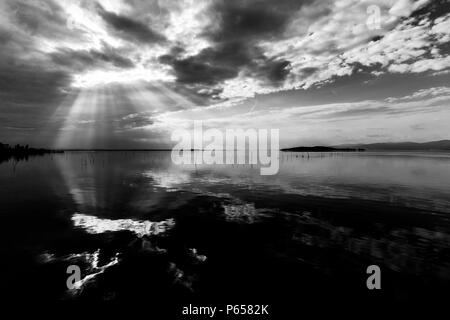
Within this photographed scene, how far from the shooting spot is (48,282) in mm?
10344

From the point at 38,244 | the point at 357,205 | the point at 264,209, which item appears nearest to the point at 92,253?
the point at 38,244

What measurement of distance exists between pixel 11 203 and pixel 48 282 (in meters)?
21.6

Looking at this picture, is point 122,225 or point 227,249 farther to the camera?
point 122,225

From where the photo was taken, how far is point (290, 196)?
28.2m

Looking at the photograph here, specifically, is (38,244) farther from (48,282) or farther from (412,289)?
(412,289)

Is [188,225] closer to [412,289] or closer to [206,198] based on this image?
[206,198]

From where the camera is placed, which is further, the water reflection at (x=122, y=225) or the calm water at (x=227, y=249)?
the water reflection at (x=122, y=225)

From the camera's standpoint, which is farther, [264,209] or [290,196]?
[290,196]

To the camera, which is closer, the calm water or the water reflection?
the calm water

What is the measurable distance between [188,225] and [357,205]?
1807 cm

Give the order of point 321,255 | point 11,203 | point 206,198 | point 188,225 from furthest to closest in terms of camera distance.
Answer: point 206,198 < point 11,203 < point 188,225 < point 321,255
